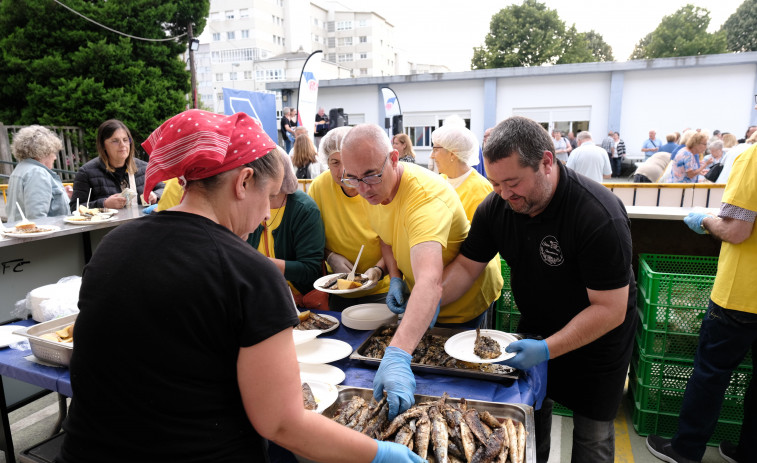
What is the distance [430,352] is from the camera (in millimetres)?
2059

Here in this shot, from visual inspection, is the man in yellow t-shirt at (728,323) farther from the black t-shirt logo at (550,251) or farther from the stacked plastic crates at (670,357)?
the black t-shirt logo at (550,251)

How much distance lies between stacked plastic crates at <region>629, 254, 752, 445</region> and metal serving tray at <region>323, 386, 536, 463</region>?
181 cm

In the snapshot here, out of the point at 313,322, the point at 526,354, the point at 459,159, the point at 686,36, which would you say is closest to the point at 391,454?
the point at 526,354

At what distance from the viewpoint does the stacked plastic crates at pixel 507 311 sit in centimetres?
360

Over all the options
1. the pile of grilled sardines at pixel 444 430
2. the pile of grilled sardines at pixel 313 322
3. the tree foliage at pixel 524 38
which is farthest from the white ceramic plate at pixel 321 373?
the tree foliage at pixel 524 38

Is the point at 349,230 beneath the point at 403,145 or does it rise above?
beneath

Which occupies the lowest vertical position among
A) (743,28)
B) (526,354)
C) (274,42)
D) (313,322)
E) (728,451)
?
(728,451)

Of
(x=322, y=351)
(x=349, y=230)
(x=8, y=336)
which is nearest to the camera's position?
(x=322, y=351)

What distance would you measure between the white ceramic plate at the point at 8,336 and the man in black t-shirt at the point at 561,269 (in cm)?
221

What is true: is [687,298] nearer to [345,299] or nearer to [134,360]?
[345,299]

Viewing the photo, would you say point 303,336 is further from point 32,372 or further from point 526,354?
point 32,372

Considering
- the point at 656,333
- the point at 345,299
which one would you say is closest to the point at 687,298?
the point at 656,333

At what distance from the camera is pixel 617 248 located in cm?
189

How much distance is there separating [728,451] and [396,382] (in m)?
2.74
